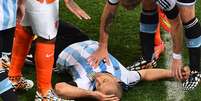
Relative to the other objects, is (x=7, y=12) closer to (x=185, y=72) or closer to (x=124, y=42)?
(x=185, y=72)

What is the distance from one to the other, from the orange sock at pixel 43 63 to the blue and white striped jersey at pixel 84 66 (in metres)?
0.32

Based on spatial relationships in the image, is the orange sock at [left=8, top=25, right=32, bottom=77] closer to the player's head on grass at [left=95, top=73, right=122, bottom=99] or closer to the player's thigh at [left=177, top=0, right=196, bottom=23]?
the player's head on grass at [left=95, top=73, right=122, bottom=99]

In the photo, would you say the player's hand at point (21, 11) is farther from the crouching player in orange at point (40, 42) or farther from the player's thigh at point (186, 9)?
the player's thigh at point (186, 9)

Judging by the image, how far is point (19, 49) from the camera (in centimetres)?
405

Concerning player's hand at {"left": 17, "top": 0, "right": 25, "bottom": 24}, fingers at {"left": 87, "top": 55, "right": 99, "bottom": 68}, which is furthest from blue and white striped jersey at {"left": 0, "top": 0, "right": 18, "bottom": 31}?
fingers at {"left": 87, "top": 55, "right": 99, "bottom": 68}

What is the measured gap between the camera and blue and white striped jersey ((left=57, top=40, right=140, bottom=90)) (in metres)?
4.21

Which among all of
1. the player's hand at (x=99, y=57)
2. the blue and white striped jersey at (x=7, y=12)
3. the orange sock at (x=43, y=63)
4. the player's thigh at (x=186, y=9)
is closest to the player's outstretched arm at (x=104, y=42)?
the player's hand at (x=99, y=57)

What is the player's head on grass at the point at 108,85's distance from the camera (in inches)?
156

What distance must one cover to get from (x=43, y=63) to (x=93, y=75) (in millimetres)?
452

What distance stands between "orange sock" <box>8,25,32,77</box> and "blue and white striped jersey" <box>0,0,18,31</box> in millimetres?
579

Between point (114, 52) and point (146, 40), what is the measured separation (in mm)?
434

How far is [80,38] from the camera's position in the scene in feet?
15.2

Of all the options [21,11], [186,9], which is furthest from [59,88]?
[186,9]

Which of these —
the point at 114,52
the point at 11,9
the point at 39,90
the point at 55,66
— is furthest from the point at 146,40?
the point at 11,9
